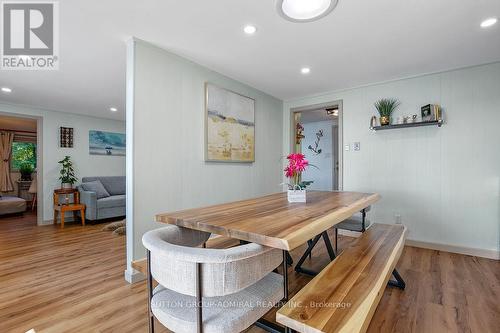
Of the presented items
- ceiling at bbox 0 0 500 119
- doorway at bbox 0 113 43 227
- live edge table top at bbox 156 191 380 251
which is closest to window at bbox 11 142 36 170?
doorway at bbox 0 113 43 227

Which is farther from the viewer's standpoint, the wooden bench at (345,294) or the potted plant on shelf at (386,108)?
the potted plant on shelf at (386,108)

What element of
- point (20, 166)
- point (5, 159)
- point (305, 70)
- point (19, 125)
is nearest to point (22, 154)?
point (20, 166)

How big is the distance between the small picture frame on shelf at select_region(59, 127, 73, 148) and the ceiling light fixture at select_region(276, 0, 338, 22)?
5138 millimetres

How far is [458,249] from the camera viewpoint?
9.59 ft

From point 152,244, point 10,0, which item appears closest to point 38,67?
point 10,0

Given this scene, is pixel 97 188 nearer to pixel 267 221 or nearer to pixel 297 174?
pixel 297 174

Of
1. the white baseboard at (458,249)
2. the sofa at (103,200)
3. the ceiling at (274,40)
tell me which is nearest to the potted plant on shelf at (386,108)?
the ceiling at (274,40)

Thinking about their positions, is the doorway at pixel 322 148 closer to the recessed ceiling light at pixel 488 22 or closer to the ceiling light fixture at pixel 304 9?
the recessed ceiling light at pixel 488 22

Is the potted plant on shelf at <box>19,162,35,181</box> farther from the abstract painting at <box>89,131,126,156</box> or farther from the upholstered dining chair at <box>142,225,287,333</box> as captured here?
the upholstered dining chair at <box>142,225,287,333</box>

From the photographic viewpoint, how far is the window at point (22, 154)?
664 centimetres

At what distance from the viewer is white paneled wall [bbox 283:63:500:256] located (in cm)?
279

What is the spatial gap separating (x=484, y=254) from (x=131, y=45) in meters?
4.44

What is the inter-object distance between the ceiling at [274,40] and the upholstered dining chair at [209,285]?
174 centimetres

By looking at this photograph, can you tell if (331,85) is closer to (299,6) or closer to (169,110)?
(299,6)
